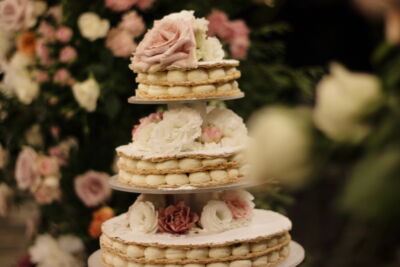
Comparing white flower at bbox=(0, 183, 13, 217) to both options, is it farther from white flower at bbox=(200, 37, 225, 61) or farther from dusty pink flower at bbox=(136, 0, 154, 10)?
white flower at bbox=(200, 37, 225, 61)

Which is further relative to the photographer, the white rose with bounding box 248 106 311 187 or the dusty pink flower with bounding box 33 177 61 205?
the dusty pink flower with bounding box 33 177 61 205

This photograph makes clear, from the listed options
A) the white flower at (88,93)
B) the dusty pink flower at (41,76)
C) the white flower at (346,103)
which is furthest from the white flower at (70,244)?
the white flower at (346,103)

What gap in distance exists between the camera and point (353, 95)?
0.32 m

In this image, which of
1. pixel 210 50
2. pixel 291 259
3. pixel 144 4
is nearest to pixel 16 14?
pixel 144 4

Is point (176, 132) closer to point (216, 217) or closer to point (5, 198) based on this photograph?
point (216, 217)

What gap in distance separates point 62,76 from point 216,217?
1685mm

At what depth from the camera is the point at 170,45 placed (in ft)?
8.82

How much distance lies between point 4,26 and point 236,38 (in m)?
1.42

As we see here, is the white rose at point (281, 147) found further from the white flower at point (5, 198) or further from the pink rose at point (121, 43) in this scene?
the white flower at point (5, 198)

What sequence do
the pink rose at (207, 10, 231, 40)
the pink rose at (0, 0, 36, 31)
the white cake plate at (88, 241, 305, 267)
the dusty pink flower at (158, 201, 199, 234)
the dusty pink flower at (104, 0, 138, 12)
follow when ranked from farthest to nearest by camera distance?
the pink rose at (0, 0, 36, 31) → the pink rose at (207, 10, 231, 40) → the dusty pink flower at (104, 0, 138, 12) → the white cake plate at (88, 241, 305, 267) → the dusty pink flower at (158, 201, 199, 234)

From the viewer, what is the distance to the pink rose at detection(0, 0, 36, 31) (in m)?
4.12

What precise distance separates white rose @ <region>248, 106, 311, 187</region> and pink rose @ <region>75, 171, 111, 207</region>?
3721 millimetres

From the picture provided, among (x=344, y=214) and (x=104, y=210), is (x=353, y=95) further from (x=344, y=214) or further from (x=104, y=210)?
(x=104, y=210)

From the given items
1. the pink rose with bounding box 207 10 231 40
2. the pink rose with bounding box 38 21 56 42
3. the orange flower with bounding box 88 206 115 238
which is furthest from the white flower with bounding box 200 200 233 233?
the pink rose with bounding box 38 21 56 42
